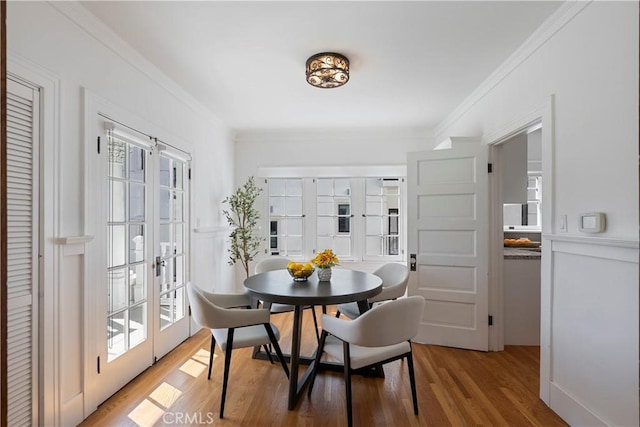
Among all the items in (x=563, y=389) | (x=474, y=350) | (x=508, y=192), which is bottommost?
(x=474, y=350)

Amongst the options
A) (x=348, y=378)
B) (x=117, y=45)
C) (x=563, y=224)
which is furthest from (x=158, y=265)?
(x=563, y=224)

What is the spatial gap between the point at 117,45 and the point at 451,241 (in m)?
3.29

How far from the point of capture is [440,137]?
4.37 metres

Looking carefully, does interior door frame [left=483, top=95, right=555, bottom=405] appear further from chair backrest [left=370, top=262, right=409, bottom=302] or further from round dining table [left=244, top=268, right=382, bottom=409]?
round dining table [left=244, top=268, right=382, bottom=409]

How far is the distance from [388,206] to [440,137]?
122 centimetres

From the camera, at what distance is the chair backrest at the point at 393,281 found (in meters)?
2.73

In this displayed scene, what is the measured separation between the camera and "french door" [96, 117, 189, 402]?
85.3 inches

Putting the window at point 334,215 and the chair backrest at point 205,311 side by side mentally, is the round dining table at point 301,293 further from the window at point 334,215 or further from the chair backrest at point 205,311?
the window at point 334,215

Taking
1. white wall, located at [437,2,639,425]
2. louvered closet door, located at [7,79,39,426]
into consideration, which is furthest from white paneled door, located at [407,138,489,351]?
louvered closet door, located at [7,79,39,426]

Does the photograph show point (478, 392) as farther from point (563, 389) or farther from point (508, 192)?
point (508, 192)

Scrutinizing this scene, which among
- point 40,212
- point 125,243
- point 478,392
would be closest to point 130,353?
point 125,243

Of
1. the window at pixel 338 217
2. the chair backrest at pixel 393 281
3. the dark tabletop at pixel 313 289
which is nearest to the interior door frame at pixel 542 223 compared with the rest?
the chair backrest at pixel 393 281

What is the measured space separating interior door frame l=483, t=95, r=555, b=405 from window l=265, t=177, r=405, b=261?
1731 millimetres
